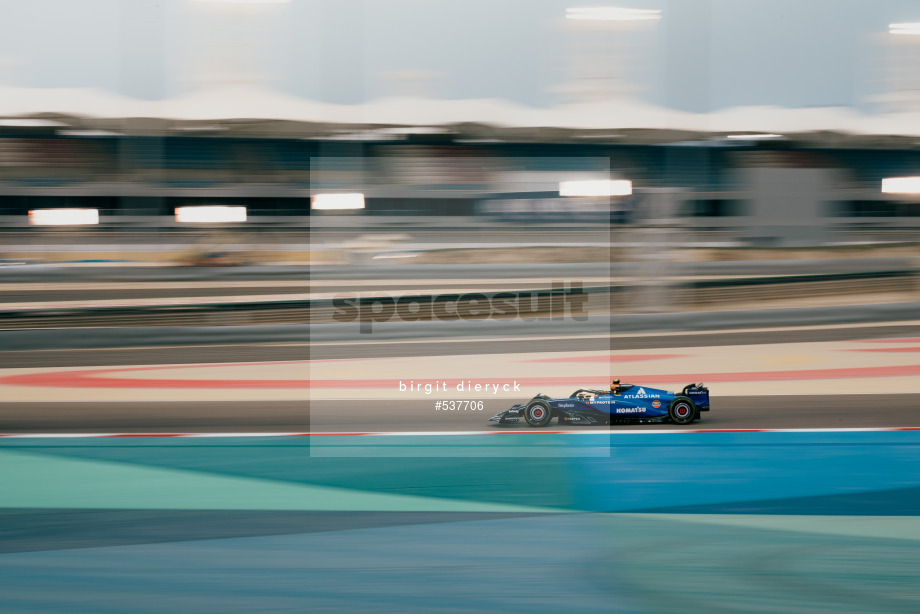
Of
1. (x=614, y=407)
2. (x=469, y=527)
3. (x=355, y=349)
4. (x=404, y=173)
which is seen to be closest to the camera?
(x=469, y=527)

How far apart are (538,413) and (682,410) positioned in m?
0.91

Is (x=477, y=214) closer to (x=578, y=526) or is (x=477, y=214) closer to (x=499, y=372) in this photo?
(x=499, y=372)

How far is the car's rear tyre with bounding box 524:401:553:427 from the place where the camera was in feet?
15.8

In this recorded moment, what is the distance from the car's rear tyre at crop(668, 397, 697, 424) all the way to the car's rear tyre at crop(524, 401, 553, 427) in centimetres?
76

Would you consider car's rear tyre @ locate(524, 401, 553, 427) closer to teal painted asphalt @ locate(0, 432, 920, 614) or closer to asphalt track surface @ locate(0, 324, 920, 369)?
teal painted asphalt @ locate(0, 432, 920, 614)

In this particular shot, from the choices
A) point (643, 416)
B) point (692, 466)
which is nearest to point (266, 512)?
point (692, 466)

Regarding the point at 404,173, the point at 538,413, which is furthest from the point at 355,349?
the point at 538,413

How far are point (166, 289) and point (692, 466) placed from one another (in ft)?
27.1

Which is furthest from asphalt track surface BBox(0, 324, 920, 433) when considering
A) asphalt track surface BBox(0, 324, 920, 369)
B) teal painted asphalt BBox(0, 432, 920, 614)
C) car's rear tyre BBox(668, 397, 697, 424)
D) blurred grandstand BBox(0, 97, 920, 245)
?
blurred grandstand BBox(0, 97, 920, 245)

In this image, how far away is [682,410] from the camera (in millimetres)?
4902

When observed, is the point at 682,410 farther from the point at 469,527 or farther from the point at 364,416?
the point at 469,527

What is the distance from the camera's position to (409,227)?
397 inches

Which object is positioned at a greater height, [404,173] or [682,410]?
[404,173]

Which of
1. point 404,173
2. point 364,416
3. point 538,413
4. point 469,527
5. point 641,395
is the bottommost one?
point 469,527
